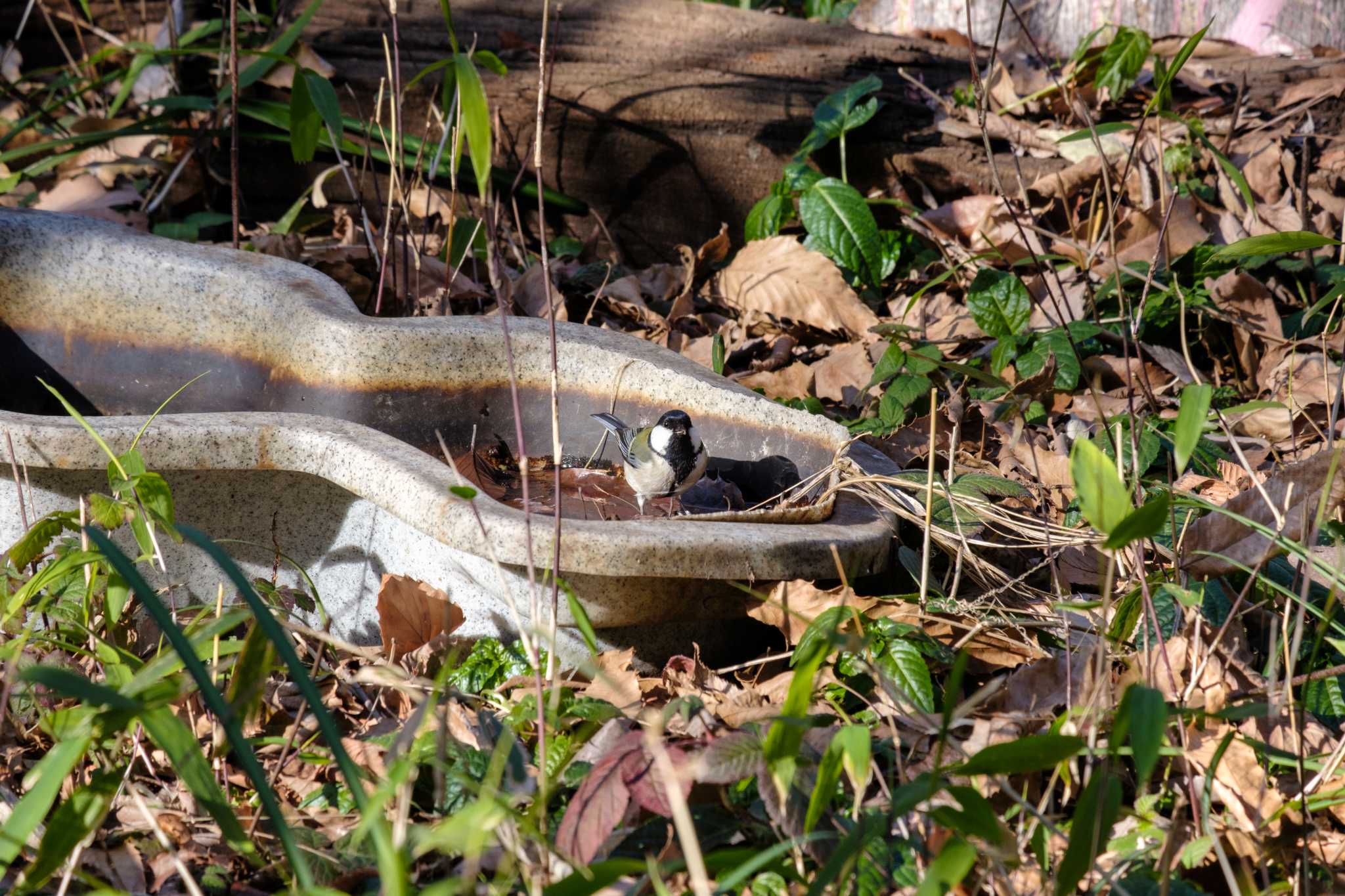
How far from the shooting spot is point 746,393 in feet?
8.25

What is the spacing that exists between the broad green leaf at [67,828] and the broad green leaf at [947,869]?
90 centimetres

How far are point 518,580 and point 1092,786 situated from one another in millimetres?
991

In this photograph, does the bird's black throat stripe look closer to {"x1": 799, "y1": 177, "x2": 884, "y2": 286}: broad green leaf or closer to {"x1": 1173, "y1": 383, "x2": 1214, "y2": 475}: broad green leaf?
{"x1": 1173, "y1": 383, "x2": 1214, "y2": 475}: broad green leaf

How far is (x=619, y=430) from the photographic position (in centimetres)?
260

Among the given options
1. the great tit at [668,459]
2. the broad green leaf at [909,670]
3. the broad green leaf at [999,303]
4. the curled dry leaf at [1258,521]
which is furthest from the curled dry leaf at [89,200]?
the curled dry leaf at [1258,521]

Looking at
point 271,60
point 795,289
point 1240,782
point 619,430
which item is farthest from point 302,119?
point 1240,782

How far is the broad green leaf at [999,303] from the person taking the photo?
327 cm

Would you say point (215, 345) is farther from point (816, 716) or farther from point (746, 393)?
point (816, 716)

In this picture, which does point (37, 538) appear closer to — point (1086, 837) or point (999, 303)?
point (1086, 837)

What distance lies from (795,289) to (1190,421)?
2.48m

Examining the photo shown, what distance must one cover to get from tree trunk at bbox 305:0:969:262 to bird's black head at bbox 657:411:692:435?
6.51 ft

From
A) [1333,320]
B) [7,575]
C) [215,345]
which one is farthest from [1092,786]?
[1333,320]

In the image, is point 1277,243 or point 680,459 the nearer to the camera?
point 1277,243

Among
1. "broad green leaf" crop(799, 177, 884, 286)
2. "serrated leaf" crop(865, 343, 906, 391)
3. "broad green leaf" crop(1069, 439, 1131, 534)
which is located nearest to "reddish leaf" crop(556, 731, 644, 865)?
"broad green leaf" crop(1069, 439, 1131, 534)
